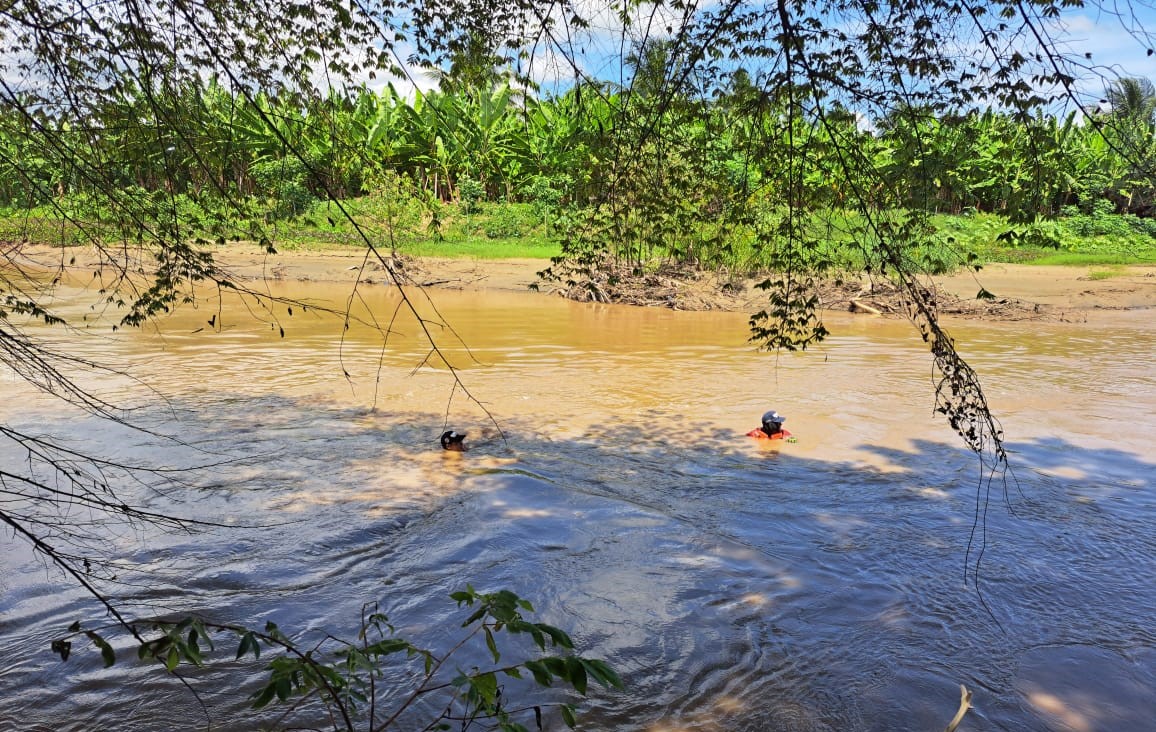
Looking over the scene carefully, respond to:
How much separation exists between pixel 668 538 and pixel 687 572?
586 mm

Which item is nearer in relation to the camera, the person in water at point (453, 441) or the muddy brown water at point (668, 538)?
the muddy brown water at point (668, 538)

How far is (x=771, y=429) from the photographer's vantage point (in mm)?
9016

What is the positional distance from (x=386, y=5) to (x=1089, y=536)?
21.1ft

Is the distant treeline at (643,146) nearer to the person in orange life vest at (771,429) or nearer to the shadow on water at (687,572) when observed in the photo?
the shadow on water at (687,572)

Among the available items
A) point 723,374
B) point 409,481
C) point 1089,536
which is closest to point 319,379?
point 409,481

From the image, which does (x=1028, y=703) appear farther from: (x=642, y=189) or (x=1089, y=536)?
(x=642, y=189)

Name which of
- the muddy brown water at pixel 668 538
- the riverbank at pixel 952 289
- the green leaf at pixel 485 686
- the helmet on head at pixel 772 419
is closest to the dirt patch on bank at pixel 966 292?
the riverbank at pixel 952 289

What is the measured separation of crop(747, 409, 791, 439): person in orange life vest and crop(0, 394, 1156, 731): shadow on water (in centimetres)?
22

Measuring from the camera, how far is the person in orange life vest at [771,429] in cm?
895

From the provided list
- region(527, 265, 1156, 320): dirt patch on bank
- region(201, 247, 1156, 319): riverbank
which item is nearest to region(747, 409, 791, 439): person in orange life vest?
region(201, 247, 1156, 319): riverbank

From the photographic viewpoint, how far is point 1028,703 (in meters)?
4.37

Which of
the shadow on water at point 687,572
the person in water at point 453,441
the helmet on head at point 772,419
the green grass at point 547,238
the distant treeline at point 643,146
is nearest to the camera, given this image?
the distant treeline at point 643,146

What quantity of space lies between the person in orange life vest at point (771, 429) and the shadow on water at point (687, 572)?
223 millimetres

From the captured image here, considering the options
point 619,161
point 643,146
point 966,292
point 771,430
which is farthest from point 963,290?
point 619,161
